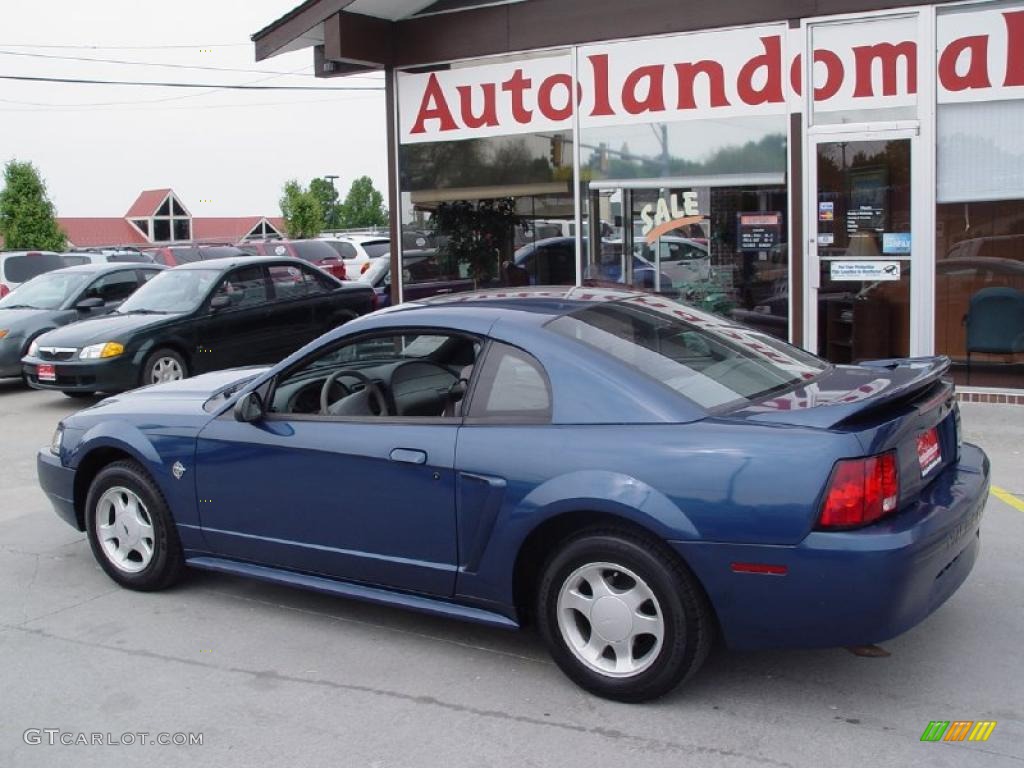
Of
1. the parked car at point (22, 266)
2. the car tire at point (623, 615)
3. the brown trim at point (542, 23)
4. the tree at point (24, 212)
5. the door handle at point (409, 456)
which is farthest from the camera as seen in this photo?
the tree at point (24, 212)

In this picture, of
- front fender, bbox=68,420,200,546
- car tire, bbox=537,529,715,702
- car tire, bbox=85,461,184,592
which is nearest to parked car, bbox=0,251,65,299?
car tire, bbox=85,461,184,592

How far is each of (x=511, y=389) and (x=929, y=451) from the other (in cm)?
166

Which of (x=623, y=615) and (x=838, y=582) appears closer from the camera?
(x=838, y=582)

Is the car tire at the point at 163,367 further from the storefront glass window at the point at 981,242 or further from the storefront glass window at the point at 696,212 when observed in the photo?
the storefront glass window at the point at 981,242

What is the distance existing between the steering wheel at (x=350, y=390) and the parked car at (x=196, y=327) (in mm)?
6886

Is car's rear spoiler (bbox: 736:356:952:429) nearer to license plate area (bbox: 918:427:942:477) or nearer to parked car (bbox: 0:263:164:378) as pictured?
license plate area (bbox: 918:427:942:477)

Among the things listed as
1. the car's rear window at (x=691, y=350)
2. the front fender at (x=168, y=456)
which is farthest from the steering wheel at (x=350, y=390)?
the car's rear window at (x=691, y=350)

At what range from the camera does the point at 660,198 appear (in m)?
10.9

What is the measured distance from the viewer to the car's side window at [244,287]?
1276cm

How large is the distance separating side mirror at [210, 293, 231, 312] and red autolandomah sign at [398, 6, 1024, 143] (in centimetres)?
278

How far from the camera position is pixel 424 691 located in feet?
14.5

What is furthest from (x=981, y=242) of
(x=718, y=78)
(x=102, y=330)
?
(x=102, y=330)

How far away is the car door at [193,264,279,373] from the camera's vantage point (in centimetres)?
1236

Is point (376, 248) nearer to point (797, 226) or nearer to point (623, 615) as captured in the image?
point (797, 226)
